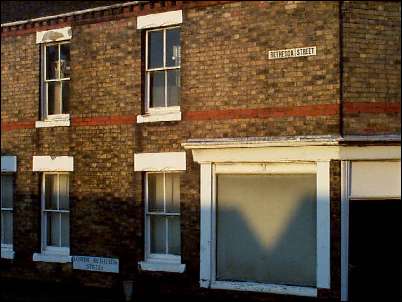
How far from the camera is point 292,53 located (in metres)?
11.3

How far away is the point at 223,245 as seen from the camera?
39.0 feet

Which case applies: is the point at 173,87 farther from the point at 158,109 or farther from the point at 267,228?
the point at 267,228

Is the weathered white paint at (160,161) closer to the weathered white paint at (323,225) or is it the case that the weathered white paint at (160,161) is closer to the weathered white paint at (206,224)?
the weathered white paint at (206,224)

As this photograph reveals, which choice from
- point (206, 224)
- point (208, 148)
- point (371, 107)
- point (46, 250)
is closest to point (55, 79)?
point (46, 250)

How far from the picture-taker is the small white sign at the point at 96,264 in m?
13.0

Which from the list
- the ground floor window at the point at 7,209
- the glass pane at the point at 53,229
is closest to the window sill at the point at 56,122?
the ground floor window at the point at 7,209

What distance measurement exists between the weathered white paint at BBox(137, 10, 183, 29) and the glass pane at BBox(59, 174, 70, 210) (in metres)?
3.66

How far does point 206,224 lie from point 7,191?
5405mm

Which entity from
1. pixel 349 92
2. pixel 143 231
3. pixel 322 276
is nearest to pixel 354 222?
pixel 322 276

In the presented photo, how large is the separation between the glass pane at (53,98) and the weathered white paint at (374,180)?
6.70 metres

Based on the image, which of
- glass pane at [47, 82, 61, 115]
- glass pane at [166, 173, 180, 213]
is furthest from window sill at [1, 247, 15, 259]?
glass pane at [166, 173, 180, 213]

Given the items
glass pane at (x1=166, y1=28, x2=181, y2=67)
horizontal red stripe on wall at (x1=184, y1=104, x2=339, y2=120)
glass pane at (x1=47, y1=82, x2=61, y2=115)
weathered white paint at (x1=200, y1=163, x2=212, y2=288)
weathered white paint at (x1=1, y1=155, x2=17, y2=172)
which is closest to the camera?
horizontal red stripe on wall at (x1=184, y1=104, x2=339, y2=120)

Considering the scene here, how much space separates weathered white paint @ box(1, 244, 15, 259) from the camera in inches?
570

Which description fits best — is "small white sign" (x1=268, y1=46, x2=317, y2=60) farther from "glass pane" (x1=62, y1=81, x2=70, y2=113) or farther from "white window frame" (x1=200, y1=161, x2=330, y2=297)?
"glass pane" (x1=62, y1=81, x2=70, y2=113)
